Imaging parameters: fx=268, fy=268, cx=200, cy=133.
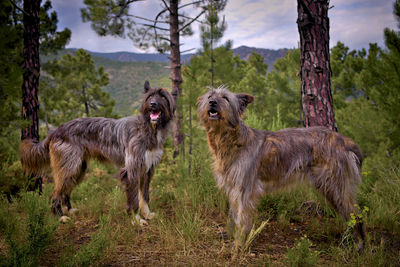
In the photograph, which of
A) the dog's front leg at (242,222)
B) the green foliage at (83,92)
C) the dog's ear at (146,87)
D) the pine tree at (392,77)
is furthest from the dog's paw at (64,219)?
the green foliage at (83,92)

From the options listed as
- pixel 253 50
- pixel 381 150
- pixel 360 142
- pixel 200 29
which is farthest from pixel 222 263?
pixel 253 50

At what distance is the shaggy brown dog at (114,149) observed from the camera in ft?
15.1

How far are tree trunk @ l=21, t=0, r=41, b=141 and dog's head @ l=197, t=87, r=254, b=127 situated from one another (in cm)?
429

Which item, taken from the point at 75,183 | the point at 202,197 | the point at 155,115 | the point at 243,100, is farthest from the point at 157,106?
the point at 75,183

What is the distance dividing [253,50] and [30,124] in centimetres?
2774

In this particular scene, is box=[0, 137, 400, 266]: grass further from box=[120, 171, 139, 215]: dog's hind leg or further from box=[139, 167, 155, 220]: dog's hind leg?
box=[139, 167, 155, 220]: dog's hind leg

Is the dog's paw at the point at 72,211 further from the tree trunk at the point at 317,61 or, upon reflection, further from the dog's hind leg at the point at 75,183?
the tree trunk at the point at 317,61

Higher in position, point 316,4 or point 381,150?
point 316,4

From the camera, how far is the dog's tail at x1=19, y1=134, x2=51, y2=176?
4922 millimetres

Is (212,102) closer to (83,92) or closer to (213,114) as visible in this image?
(213,114)

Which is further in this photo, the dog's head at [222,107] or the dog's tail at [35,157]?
the dog's tail at [35,157]

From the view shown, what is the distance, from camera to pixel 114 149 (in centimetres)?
488

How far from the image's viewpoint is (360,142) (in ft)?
44.0

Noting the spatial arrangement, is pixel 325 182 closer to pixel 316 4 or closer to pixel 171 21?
pixel 316 4
